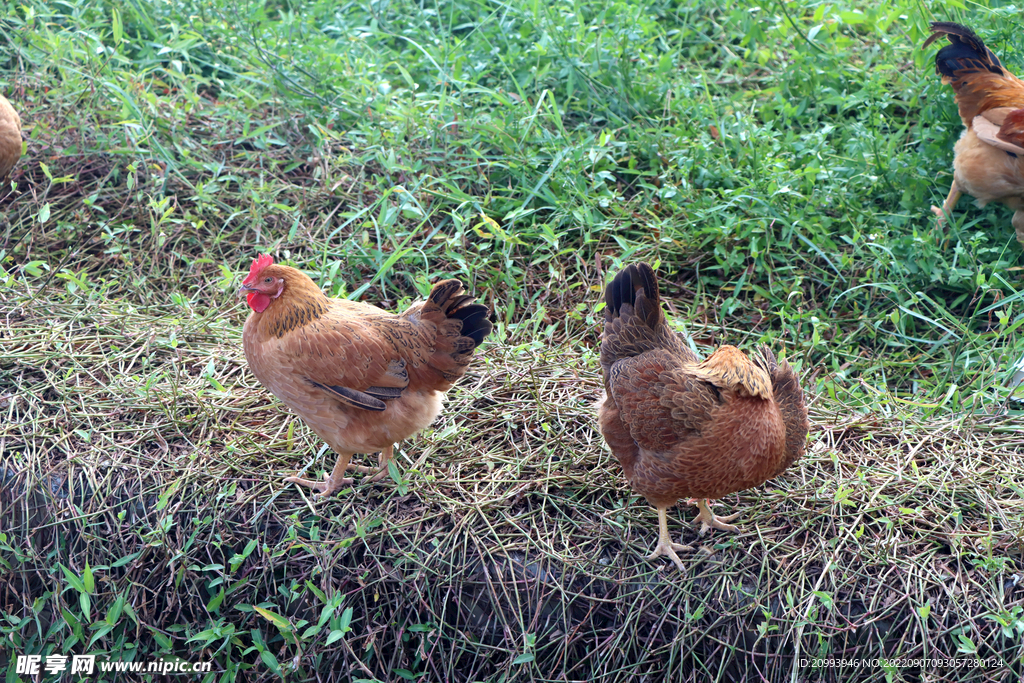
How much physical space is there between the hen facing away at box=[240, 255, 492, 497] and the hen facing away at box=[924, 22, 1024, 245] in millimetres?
3004

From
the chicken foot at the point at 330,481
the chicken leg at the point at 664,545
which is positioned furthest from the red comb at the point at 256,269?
the chicken leg at the point at 664,545

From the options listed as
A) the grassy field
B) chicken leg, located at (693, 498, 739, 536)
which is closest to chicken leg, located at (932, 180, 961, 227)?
the grassy field

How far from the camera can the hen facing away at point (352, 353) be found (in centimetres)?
300

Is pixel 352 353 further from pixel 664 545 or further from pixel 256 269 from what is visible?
pixel 664 545

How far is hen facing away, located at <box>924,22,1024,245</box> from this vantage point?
415 centimetres

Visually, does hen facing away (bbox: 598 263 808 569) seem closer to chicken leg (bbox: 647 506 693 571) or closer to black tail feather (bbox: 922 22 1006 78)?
chicken leg (bbox: 647 506 693 571)

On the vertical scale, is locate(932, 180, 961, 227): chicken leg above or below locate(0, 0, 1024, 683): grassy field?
above

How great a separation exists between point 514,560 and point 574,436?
2.36 feet

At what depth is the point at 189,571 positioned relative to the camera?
303 cm

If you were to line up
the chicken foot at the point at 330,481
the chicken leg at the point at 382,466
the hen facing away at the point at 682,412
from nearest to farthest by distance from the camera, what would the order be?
the hen facing away at the point at 682,412
the chicken foot at the point at 330,481
the chicken leg at the point at 382,466

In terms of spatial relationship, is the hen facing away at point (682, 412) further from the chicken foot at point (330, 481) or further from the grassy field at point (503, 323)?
the chicken foot at point (330, 481)

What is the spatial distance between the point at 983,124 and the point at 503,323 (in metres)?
2.92

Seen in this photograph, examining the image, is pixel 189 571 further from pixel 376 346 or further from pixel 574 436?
pixel 574 436

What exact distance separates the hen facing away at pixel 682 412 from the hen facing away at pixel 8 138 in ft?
12.0
